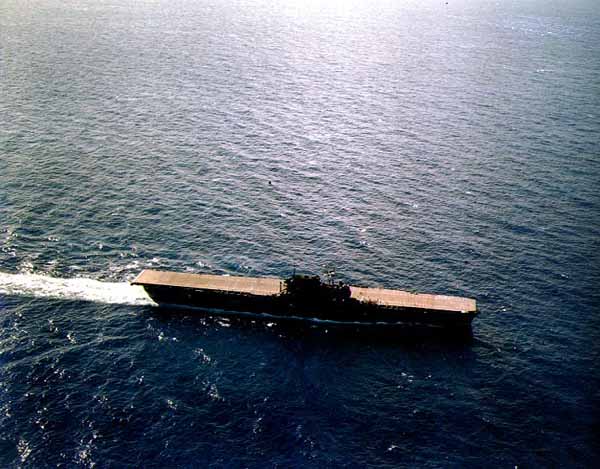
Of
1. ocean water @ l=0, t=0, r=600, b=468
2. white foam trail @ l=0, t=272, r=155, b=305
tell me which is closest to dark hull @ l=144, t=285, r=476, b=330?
ocean water @ l=0, t=0, r=600, b=468

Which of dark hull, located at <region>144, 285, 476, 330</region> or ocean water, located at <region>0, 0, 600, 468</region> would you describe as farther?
dark hull, located at <region>144, 285, 476, 330</region>

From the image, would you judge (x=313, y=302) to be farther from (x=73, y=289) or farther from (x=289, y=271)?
(x=73, y=289)

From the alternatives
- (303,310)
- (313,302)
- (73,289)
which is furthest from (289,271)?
(73,289)

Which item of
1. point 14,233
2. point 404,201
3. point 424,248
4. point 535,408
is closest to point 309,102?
point 404,201

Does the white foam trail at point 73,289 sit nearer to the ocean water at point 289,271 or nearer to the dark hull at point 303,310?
the ocean water at point 289,271

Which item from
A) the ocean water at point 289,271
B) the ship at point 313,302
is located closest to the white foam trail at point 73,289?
the ocean water at point 289,271

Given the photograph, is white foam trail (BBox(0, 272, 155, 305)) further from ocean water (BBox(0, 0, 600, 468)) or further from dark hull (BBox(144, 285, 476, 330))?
dark hull (BBox(144, 285, 476, 330))
